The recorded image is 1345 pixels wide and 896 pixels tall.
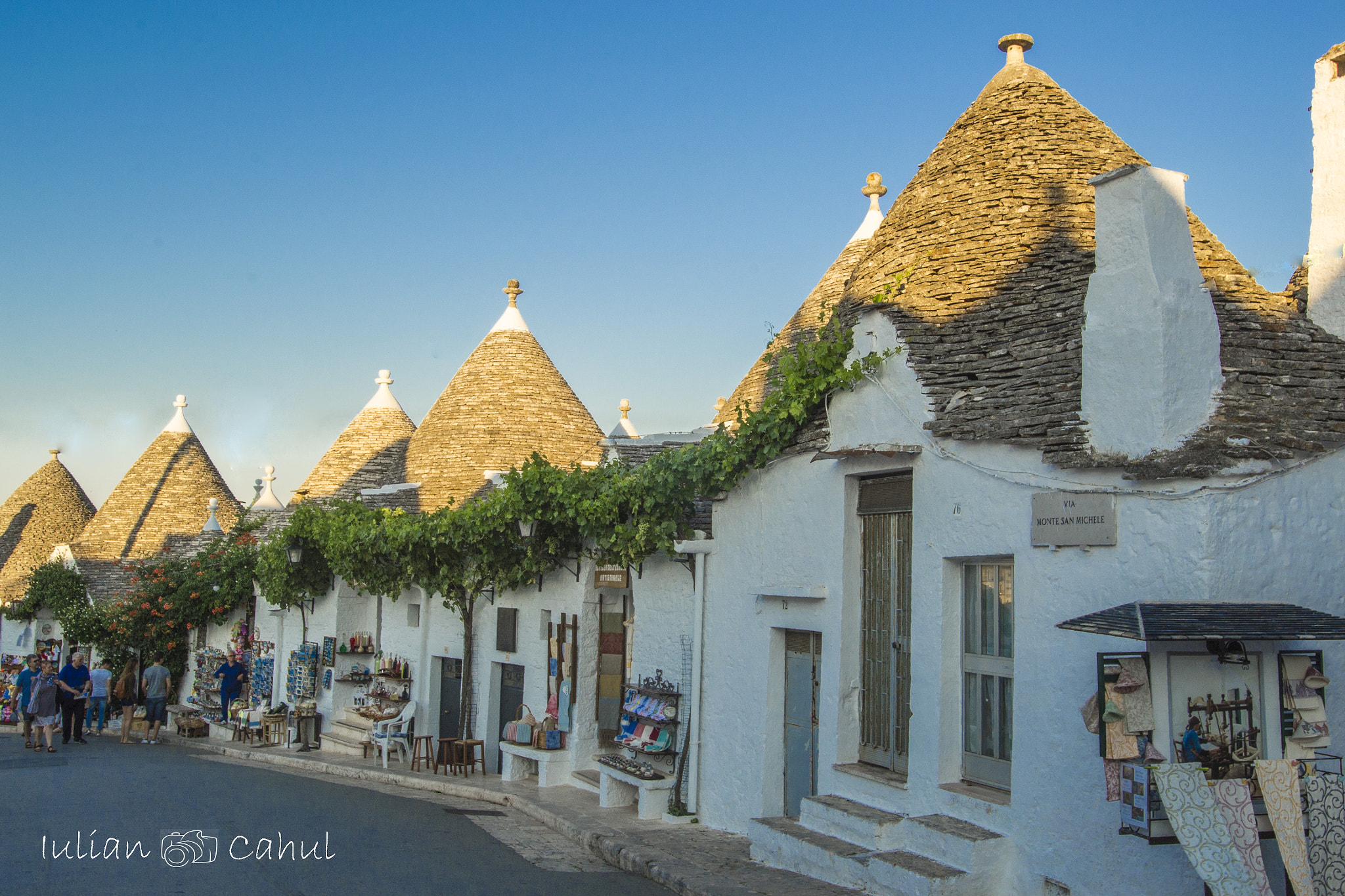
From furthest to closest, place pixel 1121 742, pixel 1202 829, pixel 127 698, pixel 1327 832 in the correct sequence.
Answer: pixel 127 698 → pixel 1121 742 → pixel 1327 832 → pixel 1202 829

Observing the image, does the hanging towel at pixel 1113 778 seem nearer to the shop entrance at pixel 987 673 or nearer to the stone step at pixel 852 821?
the shop entrance at pixel 987 673

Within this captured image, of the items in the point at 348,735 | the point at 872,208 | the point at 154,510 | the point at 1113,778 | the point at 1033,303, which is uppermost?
the point at 872,208

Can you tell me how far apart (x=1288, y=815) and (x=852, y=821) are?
120 inches

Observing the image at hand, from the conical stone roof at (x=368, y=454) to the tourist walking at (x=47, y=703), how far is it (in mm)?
4801

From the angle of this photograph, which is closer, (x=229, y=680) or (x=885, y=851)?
(x=885, y=851)

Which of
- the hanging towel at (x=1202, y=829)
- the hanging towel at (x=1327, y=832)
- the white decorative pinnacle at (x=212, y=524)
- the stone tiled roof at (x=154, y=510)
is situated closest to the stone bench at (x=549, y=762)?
the hanging towel at (x=1202, y=829)

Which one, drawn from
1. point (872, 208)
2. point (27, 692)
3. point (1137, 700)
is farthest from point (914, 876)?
point (27, 692)

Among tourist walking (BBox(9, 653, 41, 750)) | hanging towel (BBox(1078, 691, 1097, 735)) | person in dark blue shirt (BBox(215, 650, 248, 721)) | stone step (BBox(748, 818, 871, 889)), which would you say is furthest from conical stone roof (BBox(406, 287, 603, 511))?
hanging towel (BBox(1078, 691, 1097, 735))

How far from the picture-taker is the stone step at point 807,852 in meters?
7.48

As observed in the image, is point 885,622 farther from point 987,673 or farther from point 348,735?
point 348,735

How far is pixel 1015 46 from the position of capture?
32.6 feet

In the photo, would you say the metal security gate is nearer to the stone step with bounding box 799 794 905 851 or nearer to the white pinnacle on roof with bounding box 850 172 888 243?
the stone step with bounding box 799 794 905 851

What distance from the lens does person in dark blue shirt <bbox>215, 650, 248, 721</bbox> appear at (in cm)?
2061

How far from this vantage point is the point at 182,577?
79.1 feet
